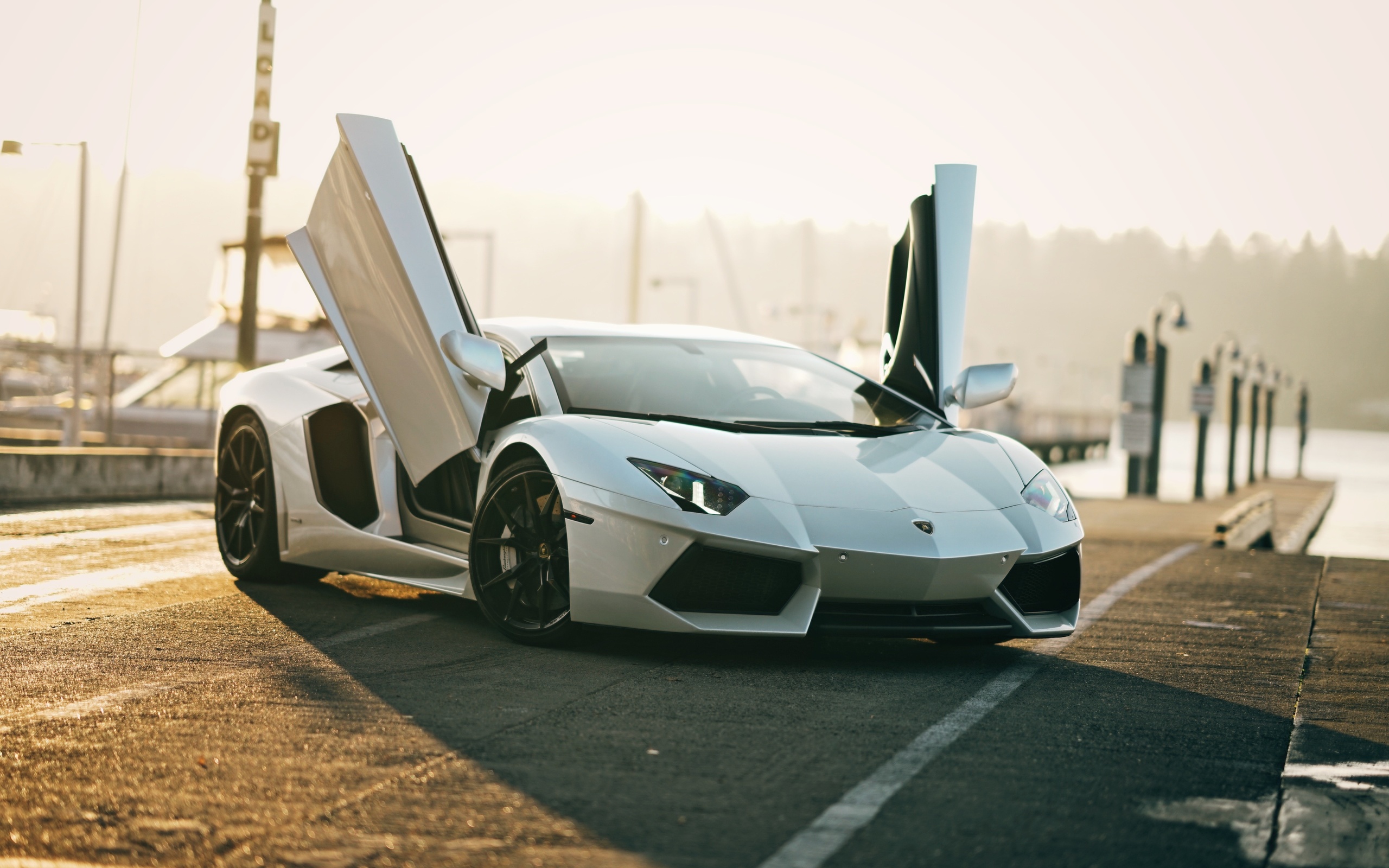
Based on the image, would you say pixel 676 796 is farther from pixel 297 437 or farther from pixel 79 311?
pixel 79 311

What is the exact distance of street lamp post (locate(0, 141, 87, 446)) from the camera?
17656mm

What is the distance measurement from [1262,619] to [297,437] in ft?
14.8

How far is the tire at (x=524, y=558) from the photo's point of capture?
5078 mm

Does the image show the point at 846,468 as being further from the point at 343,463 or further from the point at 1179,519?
the point at 1179,519

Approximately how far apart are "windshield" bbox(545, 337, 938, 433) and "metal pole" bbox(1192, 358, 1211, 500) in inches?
1162

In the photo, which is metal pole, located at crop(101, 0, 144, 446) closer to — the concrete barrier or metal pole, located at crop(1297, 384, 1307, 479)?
the concrete barrier

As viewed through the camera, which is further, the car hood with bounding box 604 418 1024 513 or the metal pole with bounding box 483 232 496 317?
the metal pole with bounding box 483 232 496 317

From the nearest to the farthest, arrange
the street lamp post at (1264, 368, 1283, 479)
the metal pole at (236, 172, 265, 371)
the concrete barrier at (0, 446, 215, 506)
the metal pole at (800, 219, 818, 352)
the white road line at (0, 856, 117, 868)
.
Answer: the white road line at (0, 856, 117, 868) < the concrete barrier at (0, 446, 215, 506) < the metal pole at (236, 172, 265, 371) < the street lamp post at (1264, 368, 1283, 479) < the metal pole at (800, 219, 818, 352)

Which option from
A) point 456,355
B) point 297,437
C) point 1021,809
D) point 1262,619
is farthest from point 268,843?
point 1262,619

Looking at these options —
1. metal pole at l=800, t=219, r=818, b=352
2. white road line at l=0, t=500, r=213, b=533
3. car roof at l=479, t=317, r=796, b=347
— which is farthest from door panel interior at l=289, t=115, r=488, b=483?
metal pole at l=800, t=219, r=818, b=352

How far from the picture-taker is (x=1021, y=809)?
10.5ft

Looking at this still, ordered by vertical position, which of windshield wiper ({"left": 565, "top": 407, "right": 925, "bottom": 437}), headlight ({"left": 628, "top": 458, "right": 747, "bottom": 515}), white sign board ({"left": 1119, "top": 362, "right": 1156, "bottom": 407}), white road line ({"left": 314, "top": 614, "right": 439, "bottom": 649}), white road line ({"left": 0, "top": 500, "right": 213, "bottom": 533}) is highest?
white sign board ({"left": 1119, "top": 362, "right": 1156, "bottom": 407})

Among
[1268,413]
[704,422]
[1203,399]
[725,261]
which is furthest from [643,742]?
[725,261]

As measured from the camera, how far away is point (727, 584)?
477 cm
